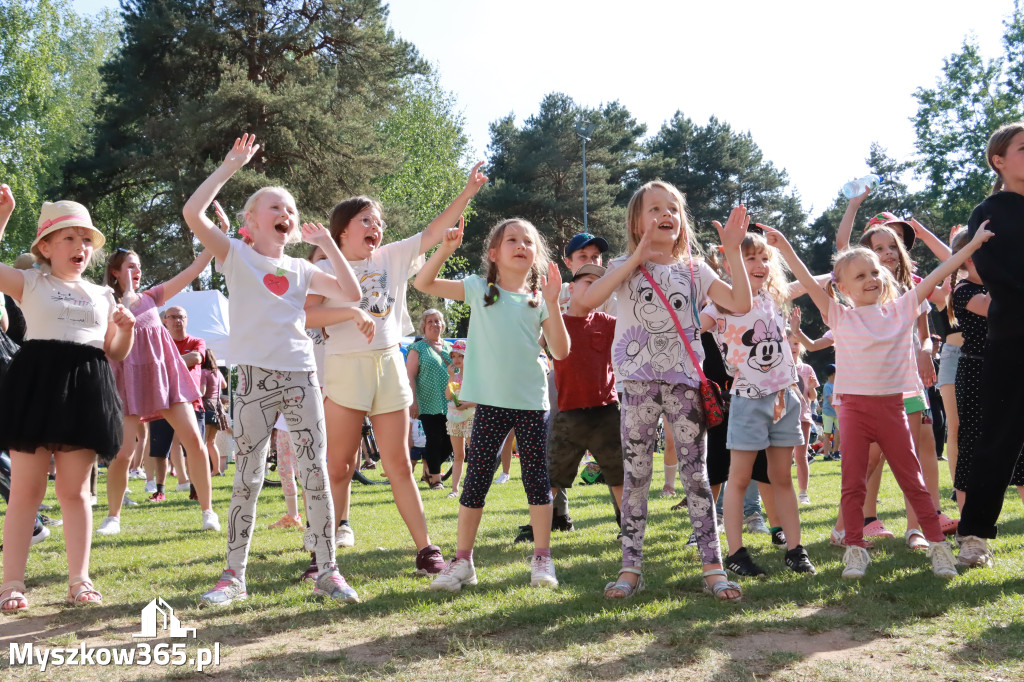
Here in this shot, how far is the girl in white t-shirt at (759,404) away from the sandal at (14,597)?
Result: 3798mm

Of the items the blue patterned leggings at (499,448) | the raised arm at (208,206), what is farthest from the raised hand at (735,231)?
the raised arm at (208,206)

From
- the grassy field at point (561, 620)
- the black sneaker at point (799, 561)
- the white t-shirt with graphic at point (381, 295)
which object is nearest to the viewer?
the grassy field at point (561, 620)

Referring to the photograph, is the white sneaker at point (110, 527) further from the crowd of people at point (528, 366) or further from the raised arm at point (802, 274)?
the raised arm at point (802, 274)

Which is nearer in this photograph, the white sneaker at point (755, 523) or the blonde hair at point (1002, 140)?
the blonde hair at point (1002, 140)

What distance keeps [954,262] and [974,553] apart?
5.34ft

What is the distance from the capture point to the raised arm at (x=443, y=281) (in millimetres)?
4949

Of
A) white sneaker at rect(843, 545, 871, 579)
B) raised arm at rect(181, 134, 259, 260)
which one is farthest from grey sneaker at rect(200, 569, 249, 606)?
white sneaker at rect(843, 545, 871, 579)

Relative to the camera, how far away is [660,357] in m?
4.62

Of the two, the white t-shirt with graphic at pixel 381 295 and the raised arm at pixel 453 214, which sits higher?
the raised arm at pixel 453 214

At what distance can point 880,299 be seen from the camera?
5113 millimetres

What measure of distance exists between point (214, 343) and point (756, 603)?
1707cm

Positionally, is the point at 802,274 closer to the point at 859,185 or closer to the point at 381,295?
the point at 859,185

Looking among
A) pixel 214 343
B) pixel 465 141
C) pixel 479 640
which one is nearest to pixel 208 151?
pixel 214 343

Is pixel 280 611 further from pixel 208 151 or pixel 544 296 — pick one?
pixel 208 151
